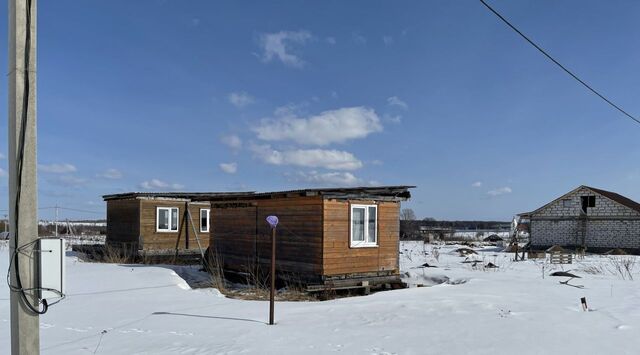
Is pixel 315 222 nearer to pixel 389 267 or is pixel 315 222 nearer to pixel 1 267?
pixel 389 267

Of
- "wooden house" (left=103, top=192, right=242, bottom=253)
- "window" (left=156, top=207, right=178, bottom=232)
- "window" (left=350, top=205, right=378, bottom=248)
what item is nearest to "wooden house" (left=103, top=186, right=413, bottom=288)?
"window" (left=350, top=205, right=378, bottom=248)

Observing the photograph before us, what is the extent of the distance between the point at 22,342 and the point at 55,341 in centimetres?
440

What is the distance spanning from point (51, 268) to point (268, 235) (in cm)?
1167

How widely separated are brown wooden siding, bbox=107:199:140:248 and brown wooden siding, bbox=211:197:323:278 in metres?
5.99

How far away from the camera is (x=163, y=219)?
22.9 metres

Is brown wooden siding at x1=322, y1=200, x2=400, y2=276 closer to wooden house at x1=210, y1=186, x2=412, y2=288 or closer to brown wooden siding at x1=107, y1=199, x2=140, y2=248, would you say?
wooden house at x1=210, y1=186, x2=412, y2=288

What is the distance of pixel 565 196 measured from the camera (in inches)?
1511

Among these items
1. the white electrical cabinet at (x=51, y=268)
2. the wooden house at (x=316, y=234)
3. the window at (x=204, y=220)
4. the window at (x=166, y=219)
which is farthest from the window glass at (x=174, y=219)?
the white electrical cabinet at (x=51, y=268)

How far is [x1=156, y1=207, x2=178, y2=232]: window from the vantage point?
22.7m

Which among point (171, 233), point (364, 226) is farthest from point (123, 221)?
point (364, 226)

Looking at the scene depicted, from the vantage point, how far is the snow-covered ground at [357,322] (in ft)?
22.0

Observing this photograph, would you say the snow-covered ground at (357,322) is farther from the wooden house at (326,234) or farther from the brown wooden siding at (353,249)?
the wooden house at (326,234)

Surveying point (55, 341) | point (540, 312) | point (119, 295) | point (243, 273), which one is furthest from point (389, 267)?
point (55, 341)

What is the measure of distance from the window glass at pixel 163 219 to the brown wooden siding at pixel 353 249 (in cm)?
1186
